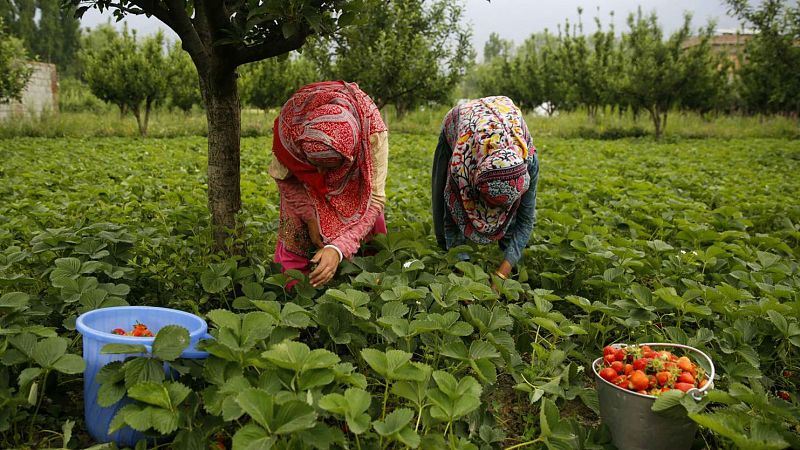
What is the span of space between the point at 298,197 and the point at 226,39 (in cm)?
69

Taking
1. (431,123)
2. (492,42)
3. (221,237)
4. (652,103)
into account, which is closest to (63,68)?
(431,123)

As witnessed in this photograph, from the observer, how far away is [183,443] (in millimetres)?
1349

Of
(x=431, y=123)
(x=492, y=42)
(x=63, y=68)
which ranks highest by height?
(x=492, y=42)

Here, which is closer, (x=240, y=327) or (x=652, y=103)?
(x=240, y=327)

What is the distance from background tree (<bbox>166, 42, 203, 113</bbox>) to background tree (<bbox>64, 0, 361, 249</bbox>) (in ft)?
42.3

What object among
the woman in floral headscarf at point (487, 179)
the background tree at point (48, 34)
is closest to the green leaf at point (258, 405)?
the woman in floral headscarf at point (487, 179)

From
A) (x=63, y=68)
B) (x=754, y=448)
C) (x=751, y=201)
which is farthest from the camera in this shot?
(x=63, y=68)

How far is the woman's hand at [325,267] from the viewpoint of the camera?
216cm

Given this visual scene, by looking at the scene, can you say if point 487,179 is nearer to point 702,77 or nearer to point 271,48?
point 271,48

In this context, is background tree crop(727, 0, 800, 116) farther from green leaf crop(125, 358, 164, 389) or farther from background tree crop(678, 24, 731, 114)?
green leaf crop(125, 358, 164, 389)

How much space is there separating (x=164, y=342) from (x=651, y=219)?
3.10 meters

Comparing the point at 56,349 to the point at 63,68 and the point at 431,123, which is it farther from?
the point at 63,68

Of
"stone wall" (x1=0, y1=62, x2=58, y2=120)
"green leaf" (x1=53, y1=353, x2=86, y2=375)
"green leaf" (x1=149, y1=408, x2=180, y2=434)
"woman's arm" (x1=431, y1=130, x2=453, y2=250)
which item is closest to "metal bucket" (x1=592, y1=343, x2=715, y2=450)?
"green leaf" (x1=149, y1=408, x2=180, y2=434)

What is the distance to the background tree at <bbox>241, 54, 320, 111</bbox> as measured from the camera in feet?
55.6
